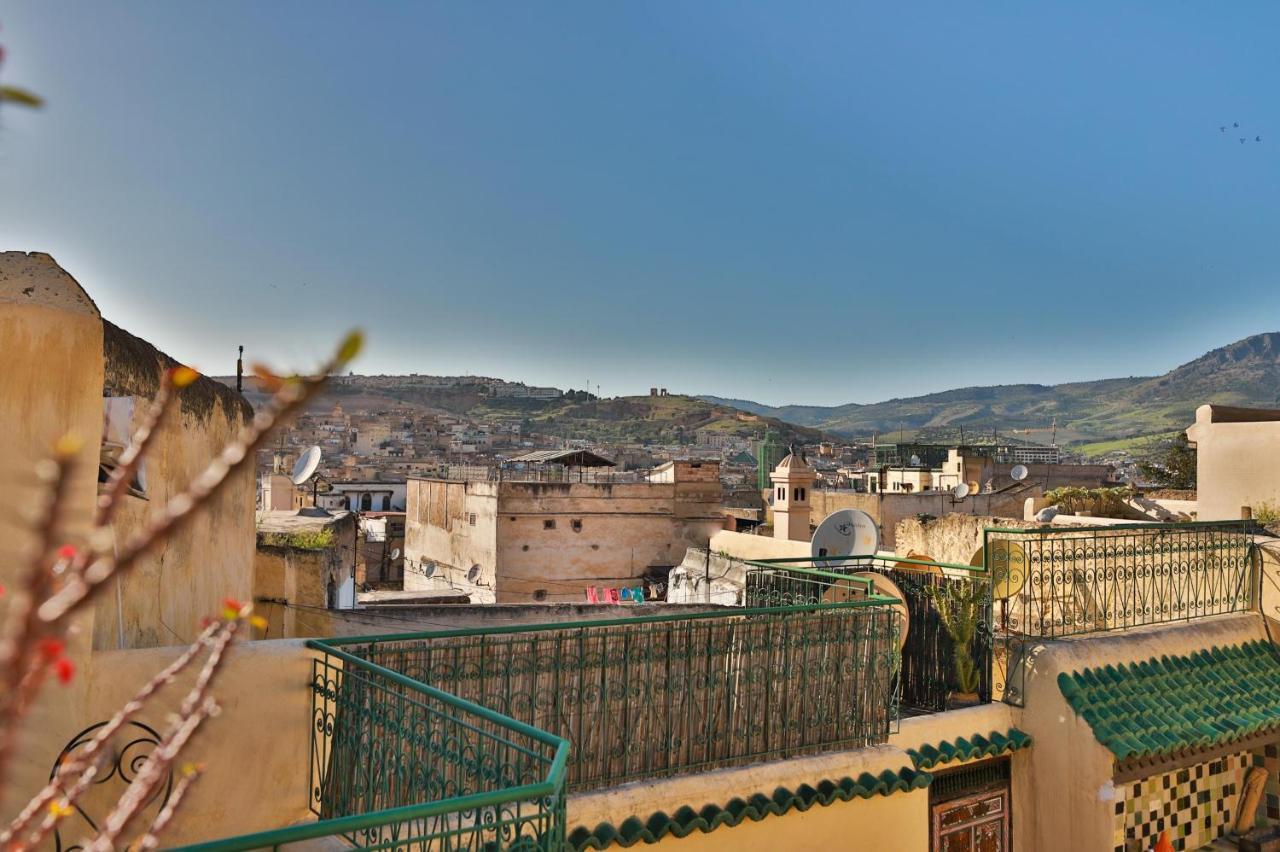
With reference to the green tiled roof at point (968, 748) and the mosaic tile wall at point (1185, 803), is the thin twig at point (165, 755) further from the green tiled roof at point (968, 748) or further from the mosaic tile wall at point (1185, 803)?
the mosaic tile wall at point (1185, 803)

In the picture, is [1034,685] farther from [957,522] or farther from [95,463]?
[957,522]

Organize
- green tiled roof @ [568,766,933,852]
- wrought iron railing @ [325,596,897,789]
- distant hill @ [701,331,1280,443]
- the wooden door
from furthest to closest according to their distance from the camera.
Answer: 1. distant hill @ [701,331,1280,443]
2. the wooden door
3. wrought iron railing @ [325,596,897,789]
4. green tiled roof @ [568,766,933,852]

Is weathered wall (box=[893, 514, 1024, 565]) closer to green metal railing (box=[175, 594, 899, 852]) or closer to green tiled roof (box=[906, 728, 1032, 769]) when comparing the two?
green tiled roof (box=[906, 728, 1032, 769])

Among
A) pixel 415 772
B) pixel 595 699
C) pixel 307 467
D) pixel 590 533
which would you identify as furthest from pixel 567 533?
pixel 415 772

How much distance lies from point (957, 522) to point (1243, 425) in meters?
4.59

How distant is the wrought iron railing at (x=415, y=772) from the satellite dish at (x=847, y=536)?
516cm

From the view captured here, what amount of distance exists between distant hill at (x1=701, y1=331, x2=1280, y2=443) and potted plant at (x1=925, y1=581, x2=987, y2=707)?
110 m

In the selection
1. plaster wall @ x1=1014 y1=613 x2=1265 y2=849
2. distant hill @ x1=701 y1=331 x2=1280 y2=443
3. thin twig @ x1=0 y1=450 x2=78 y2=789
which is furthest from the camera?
distant hill @ x1=701 y1=331 x2=1280 y2=443

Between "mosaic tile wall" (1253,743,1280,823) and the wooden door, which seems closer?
the wooden door

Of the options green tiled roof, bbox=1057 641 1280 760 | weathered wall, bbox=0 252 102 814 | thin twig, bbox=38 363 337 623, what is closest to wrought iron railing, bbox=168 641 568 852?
weathered wall, bbox=0 252 102 814

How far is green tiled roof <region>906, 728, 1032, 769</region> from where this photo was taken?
6.51 metres

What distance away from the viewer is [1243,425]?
42.8ft

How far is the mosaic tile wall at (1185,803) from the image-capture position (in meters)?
7.33

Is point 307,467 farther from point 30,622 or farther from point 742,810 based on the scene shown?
point 30,622
